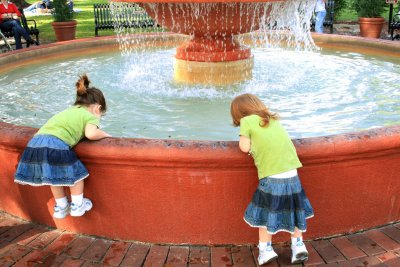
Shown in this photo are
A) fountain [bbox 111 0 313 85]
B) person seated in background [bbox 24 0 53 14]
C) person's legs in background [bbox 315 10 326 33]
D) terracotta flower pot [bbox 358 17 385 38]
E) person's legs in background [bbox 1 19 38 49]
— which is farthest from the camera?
person seated in background [bbox 24 0 53 14]

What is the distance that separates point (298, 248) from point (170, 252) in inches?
32.8

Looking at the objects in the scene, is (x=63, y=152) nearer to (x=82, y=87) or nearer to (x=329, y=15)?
(x=82, y=87)

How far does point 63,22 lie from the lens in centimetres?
1229

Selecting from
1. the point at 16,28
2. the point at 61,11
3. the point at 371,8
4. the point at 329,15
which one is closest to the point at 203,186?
Answer: the point at 16,28

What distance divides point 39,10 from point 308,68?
22.3 metres

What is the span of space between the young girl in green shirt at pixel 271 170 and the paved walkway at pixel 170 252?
0.31m

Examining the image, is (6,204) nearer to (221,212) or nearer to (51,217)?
(51,217)

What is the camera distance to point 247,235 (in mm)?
3037

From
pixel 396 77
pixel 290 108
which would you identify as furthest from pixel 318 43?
pixel 290 108

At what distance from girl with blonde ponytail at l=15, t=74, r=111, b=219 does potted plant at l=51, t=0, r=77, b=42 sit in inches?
396

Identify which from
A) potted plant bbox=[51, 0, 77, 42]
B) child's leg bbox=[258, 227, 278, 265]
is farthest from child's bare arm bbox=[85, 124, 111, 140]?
potted plant bbox=[51, 0, 77, 42]

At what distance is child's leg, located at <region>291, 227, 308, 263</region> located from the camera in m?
2.79

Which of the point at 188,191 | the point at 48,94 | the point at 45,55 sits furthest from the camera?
the point at 45,55

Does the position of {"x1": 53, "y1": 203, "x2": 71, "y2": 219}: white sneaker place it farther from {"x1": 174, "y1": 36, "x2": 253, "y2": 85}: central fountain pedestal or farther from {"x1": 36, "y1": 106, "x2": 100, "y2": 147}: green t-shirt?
{"x1": 174, "y1": 36, "x2": 253, "y2": 85}: central fountain pedestal
